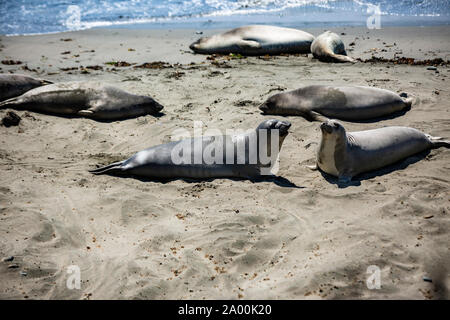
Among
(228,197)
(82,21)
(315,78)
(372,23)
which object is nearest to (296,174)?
(228,197)

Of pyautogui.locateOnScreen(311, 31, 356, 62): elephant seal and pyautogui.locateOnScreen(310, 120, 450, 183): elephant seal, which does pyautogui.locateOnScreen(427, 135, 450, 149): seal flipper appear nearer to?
pyautogui.locateOnScreen(310, 120, 450, 183): elephant seal

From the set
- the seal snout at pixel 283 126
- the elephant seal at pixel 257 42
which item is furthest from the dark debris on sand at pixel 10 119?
the elephant seal at pixel 257 42

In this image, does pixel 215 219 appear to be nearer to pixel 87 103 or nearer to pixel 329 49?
pixel 87 103

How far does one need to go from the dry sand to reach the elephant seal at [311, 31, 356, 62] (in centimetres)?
206

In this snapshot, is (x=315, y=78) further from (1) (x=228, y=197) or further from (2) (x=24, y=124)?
(2) (x=24, y=124)

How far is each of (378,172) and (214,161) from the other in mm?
1948

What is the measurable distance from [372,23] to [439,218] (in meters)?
10.9

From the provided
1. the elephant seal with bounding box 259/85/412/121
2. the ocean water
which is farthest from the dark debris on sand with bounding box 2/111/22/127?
the ocean water

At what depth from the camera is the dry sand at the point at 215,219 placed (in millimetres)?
3135

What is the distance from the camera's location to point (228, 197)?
14.6 feet

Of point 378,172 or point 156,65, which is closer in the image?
point 378,172

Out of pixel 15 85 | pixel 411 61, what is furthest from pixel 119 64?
pixel 411 61

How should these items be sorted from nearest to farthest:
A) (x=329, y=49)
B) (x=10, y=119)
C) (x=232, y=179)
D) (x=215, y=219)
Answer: (x=215, y=219) → (x=232, y=179) → (x=10, y=119) → (x=329, y=49)

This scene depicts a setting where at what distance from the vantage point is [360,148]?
189 inches
